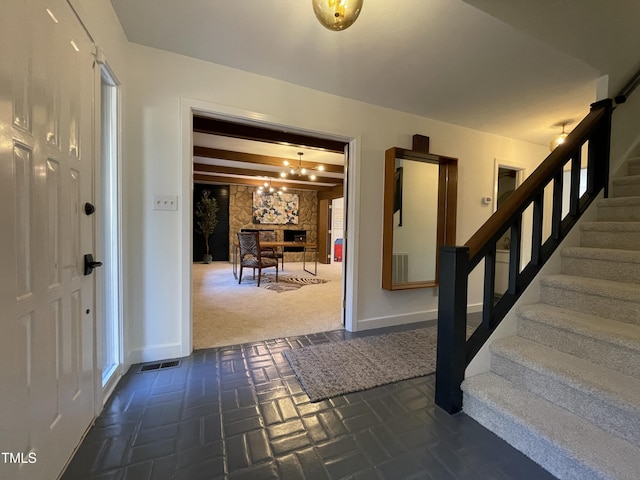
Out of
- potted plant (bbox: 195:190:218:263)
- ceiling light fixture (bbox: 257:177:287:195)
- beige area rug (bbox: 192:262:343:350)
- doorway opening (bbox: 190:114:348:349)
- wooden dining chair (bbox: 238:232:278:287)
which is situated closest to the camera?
beige area rug (bbox: 192:262:343:350)

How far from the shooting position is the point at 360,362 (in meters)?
2.08

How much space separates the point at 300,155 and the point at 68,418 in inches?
182

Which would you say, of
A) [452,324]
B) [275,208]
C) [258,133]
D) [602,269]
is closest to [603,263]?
[602,269]

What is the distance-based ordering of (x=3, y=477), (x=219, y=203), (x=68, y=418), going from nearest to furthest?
(x=3, y=477)
(x=68, y=418)
(x=219, y=203)

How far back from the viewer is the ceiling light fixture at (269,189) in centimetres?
786

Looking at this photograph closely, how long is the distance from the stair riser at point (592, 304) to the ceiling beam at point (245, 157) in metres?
4.54

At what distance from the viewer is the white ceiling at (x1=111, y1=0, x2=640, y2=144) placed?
1.58 meters

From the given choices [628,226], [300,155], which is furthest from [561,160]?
[300,155]

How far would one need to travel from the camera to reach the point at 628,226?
1.78 metres

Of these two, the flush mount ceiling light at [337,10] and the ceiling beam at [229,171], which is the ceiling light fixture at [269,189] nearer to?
the ceiling beam at [229,171]

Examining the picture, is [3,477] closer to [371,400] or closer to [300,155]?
[371,400]

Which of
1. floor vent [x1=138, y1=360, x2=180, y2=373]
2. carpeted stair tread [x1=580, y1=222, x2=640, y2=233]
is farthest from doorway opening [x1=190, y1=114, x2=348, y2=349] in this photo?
carpeted stair tread [x1=580, y1=222, x2=640, y2=233]

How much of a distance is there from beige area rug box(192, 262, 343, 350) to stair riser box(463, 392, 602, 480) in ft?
5.13

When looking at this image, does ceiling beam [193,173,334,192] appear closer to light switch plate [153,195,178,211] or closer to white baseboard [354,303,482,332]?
light switch plate [153,195,178,211]
